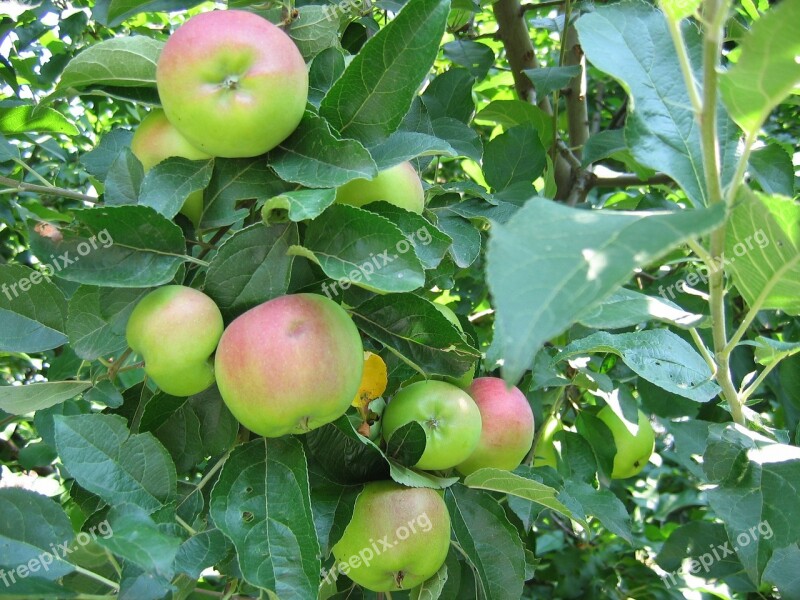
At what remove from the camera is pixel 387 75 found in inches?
32.8

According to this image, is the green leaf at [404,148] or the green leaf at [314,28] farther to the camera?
the green leaf at [314,28]

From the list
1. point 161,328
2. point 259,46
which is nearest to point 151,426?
point 161,328

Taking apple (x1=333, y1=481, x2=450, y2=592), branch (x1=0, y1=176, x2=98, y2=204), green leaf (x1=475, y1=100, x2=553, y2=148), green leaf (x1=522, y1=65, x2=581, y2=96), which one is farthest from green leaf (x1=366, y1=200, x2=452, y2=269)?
green leaf (x1=475, y1=100, x2=553, y2=148)

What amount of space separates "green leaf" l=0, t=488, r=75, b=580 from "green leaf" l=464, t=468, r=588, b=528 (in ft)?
1.68

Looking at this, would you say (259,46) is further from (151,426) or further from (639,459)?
(639,459)

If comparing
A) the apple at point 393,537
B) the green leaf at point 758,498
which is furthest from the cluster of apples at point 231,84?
the green leaf at point 758,498

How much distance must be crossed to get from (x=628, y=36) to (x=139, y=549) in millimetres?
742

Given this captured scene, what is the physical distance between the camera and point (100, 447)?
878 millimetres

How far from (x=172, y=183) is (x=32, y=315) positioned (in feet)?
1.35

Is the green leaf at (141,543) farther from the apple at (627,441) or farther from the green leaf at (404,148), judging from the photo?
the apple at (627,441)

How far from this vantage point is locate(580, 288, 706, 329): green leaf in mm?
785

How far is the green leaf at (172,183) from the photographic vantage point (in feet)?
2.64

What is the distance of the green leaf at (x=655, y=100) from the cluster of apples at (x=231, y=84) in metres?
0.32

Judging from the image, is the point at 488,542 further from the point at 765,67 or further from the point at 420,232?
the point at 765,67
